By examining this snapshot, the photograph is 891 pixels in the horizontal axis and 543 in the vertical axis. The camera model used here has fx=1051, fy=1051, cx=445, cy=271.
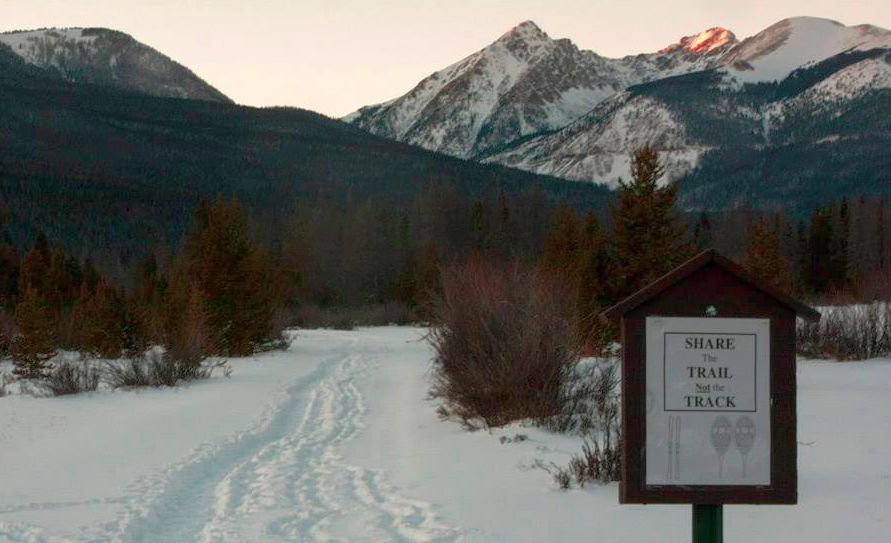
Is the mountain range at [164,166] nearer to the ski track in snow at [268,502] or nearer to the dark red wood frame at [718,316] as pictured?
the ski track in snow at [268,502]

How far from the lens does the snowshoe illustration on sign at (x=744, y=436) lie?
483 cm

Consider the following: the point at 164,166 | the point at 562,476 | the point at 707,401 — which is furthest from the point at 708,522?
the point at 164,166

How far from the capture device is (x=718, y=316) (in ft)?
16.1

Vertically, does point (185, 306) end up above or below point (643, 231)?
below

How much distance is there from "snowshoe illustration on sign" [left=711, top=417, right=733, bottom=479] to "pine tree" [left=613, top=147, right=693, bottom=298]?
26331 mm

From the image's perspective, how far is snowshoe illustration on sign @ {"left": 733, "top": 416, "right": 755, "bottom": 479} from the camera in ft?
15.9

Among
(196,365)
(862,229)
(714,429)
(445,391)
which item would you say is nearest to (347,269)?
(862,229)

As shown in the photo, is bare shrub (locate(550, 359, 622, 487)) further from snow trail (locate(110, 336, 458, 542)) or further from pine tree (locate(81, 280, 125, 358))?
pine tree (locate(81, 280, 125, 358))

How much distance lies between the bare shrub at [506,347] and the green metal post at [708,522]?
26.0ft

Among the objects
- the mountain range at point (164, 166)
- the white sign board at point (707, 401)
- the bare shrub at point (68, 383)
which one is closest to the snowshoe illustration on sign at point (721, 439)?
the white sign board at point (707, 401)

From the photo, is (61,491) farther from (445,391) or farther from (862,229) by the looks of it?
(862,229)

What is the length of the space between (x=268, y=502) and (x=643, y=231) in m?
23.7

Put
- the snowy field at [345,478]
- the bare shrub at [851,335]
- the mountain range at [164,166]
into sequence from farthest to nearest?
the mountain range at [164,166] → the bare shrub at [851,335] → the snowy field at [345,478]

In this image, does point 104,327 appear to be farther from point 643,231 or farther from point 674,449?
point 674,449
